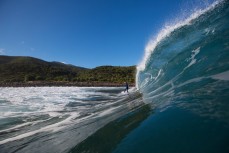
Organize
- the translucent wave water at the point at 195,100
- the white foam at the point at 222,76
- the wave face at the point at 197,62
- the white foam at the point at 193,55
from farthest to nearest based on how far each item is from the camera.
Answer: the white foam at the point at 193,55 < the white foam at the point at 222,76 < the wave face at the point at 197,62 < the translucent wave water at the point at 195,100

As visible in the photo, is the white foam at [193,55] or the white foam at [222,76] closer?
the white foam at [222,76]

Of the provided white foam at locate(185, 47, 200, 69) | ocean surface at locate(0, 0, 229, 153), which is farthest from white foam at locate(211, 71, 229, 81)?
white foam at locate(185, 47, 200, 69)

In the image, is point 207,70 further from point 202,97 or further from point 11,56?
point 11,56

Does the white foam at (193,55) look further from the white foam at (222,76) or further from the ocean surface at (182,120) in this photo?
the white foam at (222,76)

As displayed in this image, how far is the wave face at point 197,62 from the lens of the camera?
5.18 metres

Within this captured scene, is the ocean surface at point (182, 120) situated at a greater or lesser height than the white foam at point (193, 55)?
lesser

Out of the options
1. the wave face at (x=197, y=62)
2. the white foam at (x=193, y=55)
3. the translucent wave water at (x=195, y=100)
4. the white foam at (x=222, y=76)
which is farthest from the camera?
the white foam at (x=193, y=55)

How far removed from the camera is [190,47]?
917cm

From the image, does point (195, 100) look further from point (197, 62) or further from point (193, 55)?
point (193, 55)

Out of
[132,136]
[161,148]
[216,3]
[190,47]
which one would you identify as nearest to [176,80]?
[190,47]

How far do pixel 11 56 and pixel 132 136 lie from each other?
212 m

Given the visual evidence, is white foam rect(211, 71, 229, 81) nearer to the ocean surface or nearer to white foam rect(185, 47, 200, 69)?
the ocean surface

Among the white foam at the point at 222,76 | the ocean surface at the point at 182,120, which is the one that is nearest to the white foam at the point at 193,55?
the ocean surface at the point at 182,120

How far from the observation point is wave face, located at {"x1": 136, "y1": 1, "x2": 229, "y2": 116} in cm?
518
